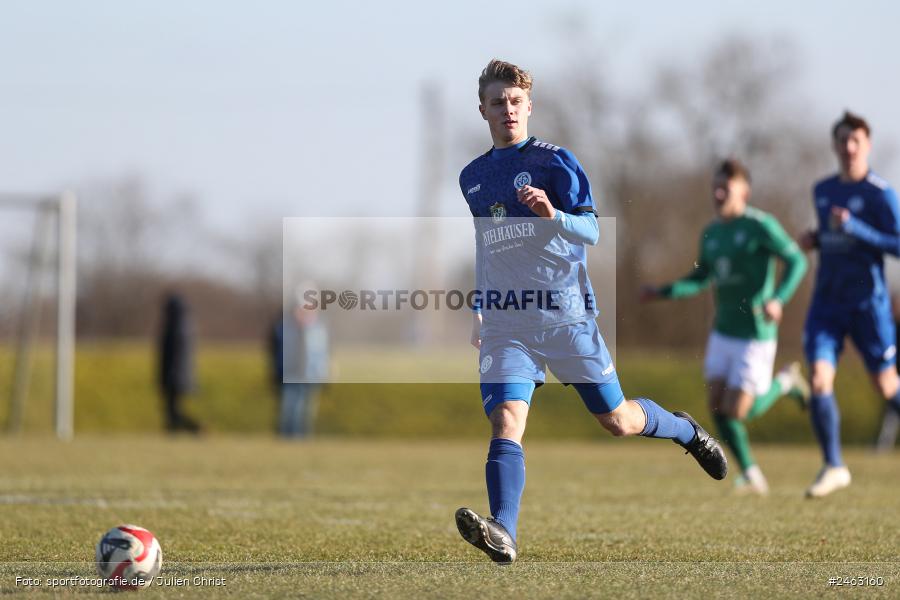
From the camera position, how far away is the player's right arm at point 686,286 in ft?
32.2

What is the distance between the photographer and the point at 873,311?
33.1ft

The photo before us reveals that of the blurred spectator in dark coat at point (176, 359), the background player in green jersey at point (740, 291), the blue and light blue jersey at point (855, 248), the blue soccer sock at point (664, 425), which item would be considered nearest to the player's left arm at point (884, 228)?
the blue and light blue jersey at point (855, 248)

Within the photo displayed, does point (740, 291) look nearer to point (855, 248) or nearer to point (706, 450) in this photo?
point (855, 248)

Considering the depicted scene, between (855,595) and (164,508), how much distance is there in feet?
17.5

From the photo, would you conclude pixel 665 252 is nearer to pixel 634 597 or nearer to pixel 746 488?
pixel 746 488

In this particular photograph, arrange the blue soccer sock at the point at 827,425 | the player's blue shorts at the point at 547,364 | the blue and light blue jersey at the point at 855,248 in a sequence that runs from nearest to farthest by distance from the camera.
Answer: the player's blue shorts at the point at 547,364, the blue and light blue jersey at the point at 855,248, the blue soccer sock at the point at 827,425

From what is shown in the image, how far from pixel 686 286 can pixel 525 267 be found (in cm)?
429

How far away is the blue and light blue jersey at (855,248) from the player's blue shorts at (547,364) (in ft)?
14.0

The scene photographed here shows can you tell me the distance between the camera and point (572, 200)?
6.23 meters

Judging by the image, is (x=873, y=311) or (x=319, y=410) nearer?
(x=873, y=311)

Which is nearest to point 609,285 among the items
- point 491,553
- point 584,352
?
point 584,352

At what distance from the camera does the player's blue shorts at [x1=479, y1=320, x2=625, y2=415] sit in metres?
6.15

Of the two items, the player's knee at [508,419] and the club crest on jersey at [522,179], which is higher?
the club crest on jersey at [522,179]

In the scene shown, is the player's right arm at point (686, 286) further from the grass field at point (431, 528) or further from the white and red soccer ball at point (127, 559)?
the white and red soccer ball at point (127, 559)
